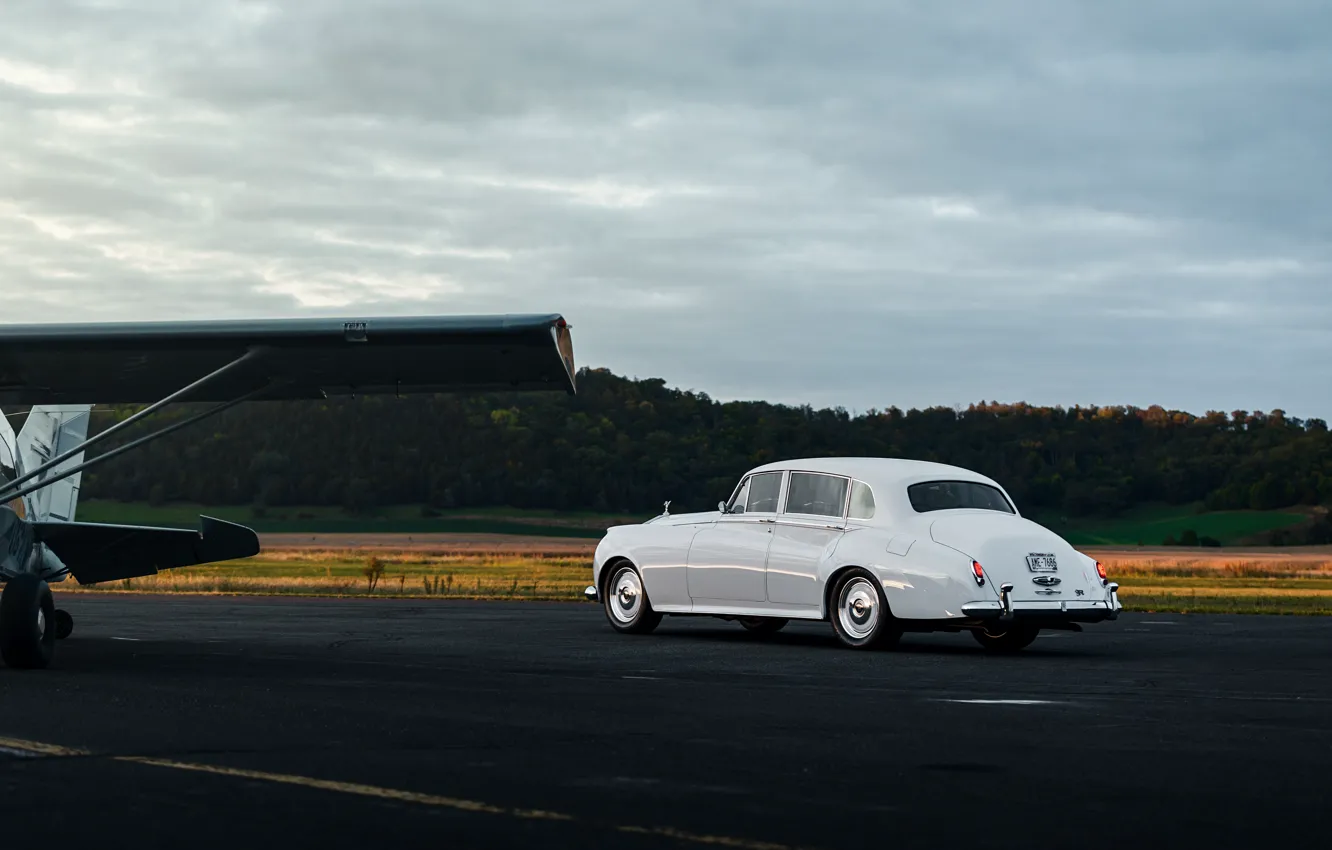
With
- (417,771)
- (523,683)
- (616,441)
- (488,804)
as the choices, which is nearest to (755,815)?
(488,804)

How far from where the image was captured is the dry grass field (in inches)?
1176

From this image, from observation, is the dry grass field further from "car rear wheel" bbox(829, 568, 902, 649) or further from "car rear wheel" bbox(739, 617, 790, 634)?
Answer: "car rear wheel" bbox(829, 568, 902, 649)

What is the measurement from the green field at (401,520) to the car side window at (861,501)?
251 ft

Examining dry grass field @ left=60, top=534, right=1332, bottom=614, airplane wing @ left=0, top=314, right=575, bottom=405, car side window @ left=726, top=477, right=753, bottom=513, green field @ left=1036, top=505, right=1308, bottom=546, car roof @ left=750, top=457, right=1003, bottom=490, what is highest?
green field @ left=1036, top=505, right=1308, bottom=546

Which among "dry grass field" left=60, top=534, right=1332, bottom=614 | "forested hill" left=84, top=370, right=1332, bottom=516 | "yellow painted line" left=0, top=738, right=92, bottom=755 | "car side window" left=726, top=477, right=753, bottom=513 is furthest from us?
"forested hill" left=84, top=370, right=1332, bottom=516

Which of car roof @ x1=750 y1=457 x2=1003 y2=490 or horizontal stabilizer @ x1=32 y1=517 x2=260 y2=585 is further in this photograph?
horizontal stabilizer @ x1=32 y1=517 x2=260 y2=585

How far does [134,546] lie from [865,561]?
7227mm

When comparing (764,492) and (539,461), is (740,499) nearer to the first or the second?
(764,492)

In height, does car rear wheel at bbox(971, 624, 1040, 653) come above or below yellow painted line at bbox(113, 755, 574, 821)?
above

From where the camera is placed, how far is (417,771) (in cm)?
662

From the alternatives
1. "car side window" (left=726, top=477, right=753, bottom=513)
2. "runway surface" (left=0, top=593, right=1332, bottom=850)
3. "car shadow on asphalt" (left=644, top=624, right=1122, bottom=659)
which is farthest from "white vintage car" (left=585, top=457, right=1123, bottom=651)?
"runway surface" (left=0, top=593, right=1332, bottom=850)

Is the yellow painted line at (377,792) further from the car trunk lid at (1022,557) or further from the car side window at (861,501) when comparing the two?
the car side window at (861,501)

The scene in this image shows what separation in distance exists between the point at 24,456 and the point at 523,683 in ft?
24.2

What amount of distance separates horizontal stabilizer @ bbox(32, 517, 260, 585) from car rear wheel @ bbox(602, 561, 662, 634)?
149 inches
